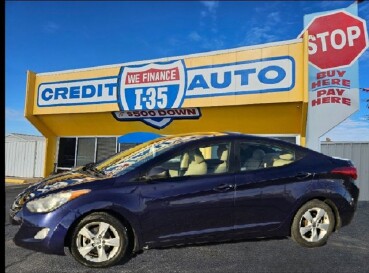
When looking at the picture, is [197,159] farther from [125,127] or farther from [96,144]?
[96,144]

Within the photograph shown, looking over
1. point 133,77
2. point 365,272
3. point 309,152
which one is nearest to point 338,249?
point 365,272

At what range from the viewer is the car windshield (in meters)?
4.17

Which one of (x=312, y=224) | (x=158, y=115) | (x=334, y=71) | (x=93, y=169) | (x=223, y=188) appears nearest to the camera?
(x=223, y=188)

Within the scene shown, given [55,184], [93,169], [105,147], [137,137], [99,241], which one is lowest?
[99,241]

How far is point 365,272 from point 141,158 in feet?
9.09

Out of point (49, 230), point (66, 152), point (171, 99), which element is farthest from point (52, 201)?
point (66, 152)

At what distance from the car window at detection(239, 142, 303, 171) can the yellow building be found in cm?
567

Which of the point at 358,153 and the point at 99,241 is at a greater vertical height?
the point at 358,153

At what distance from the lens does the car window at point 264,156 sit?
14.3 ft

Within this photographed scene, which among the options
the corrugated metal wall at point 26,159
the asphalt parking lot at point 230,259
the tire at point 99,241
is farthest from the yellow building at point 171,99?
the tire at point 99,241

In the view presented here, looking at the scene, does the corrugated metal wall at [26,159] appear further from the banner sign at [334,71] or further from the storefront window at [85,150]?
the banner sign at [334,71]

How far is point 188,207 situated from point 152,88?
8622mm

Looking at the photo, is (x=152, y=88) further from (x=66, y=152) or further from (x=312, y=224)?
(x=312, y=224)

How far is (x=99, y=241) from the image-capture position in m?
3.72
